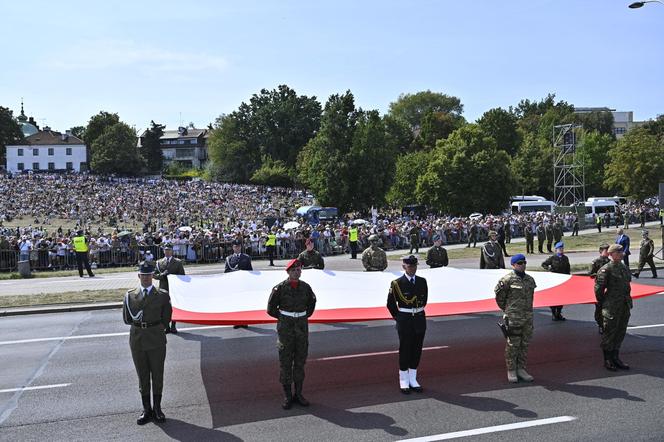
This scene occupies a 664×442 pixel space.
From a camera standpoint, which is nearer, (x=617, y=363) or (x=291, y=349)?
(x=291, y=349)

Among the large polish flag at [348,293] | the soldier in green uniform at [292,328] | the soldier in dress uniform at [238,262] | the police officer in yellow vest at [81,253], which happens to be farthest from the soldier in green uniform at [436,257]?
the police officer in yellow vest at [81,253]

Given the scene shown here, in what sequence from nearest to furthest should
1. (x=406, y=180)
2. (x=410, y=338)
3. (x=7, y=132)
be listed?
(x=410, y=338)
(x=406, y=180)
(x=7, y=132)

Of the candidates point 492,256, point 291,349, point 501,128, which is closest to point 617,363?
point 291,349

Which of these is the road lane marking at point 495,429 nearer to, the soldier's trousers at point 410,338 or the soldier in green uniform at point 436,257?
the soldier's trousers at point 410,338

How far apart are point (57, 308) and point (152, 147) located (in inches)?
4882

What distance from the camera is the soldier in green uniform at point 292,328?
9.06 metres

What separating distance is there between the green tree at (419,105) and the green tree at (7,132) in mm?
78090

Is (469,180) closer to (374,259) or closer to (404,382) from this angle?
(374,259)

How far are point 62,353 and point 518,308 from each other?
904cm

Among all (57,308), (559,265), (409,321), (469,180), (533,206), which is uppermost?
(469,180)

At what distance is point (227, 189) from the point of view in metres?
92.1

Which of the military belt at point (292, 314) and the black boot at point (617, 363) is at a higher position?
the military belt at point (292, 314)

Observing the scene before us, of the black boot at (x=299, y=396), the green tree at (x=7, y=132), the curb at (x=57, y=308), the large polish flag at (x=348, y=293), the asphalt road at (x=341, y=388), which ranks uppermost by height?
the green tree at (x=7, y=132)

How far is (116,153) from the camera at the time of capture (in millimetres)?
113938
